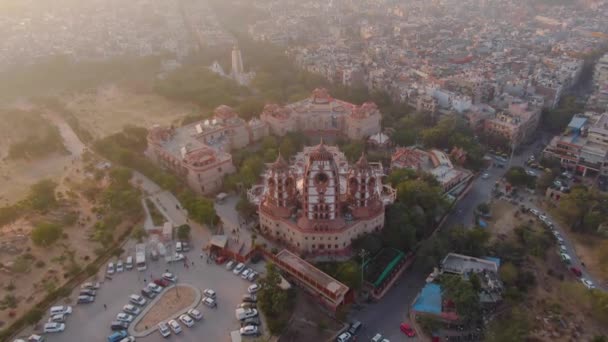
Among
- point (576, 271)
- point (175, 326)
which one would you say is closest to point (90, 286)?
point (175, 326)

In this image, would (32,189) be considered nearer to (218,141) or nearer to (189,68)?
(218,141)

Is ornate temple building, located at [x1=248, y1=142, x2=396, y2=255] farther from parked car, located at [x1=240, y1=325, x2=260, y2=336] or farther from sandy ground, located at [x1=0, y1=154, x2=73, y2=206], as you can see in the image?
sandy ground, located at [x1=0, y1=154, x2=73, y2=206]

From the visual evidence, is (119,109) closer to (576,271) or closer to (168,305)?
(168,305)

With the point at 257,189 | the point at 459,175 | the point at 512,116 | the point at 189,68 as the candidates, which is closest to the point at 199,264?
the point at 257,189

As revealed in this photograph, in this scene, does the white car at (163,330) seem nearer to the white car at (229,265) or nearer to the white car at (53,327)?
the white car at (53,327)

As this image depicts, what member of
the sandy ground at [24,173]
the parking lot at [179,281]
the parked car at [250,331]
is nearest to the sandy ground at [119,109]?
the sandy ground at [24,173]
